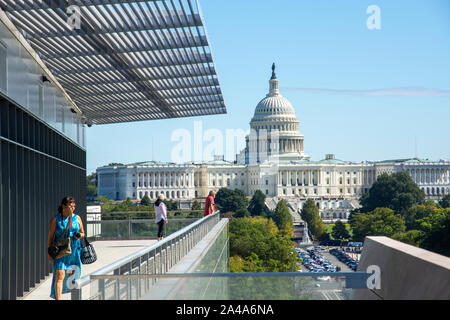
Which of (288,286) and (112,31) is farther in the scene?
(112,31)

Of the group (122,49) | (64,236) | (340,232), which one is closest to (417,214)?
(340,232)

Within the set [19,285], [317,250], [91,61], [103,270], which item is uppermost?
[91,61]

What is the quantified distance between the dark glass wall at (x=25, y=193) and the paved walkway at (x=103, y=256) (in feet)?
0.59

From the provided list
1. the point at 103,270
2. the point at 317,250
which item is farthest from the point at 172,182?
the point at 103,270

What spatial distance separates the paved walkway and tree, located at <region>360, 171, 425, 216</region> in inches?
4675

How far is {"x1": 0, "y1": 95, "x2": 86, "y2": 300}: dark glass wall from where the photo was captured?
12.1 meters

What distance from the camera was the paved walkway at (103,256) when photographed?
13.7 metres

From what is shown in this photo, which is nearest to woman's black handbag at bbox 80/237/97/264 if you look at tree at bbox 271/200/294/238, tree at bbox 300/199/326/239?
tree at bbox 271/200/294/238

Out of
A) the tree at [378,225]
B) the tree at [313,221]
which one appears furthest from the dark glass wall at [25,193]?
the tree at [313,221]

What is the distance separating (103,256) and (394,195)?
127141 millimetres

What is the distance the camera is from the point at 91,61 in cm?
2092

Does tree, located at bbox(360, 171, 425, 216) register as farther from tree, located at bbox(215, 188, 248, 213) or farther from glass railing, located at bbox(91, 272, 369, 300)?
glass railing, located at bbox(91, 272, 369, 300)
